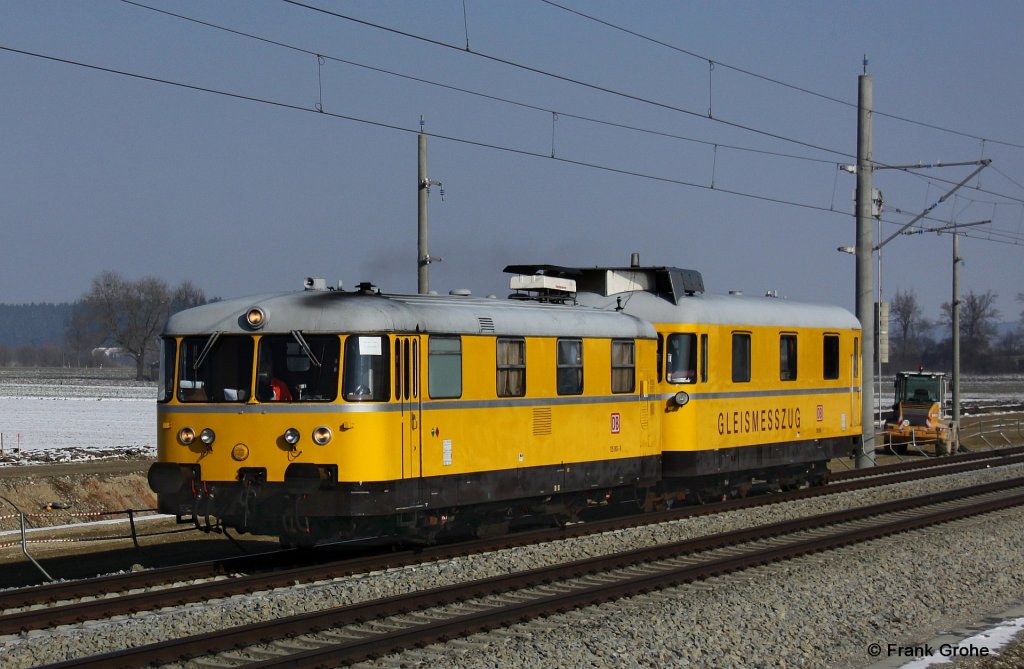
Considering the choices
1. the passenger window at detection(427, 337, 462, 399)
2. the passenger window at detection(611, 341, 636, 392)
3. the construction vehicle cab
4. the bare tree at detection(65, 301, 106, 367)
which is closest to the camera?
the passenger window at detection(427, 337, 462, 399)

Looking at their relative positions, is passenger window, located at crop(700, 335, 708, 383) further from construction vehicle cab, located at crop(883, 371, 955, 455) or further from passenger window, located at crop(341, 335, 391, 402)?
construction vehicle cab, located at crop(883, 371, 955, 455)

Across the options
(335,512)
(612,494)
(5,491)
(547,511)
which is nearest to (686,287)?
(612,494)

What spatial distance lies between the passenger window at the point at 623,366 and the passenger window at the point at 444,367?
3.46 meters

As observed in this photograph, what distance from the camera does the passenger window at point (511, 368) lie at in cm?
1559

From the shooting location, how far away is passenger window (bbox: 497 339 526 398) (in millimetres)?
15587

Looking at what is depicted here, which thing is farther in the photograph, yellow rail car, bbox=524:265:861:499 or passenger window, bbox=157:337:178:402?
yellow rail car, bbox=524:265:861:499

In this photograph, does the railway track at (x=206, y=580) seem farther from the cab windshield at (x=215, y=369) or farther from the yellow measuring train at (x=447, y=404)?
the cab windshield at (x=215, y=369)

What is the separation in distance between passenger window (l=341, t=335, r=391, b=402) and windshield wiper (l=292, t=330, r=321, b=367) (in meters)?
0.37

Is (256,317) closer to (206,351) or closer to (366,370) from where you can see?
(206,351)

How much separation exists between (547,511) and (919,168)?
1612cm

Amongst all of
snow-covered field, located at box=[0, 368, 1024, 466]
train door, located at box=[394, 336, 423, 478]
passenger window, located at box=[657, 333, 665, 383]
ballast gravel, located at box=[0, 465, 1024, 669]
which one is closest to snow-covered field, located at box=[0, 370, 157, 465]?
snow-covered field, located at box=[0, 368, 1024, 466]

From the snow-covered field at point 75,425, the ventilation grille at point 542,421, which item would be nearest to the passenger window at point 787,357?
the ventilation grille at point 542,421

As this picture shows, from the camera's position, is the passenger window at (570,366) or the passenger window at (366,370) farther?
the passenger window at (570,366)

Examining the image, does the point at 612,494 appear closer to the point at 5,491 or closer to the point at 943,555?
the point at 943,555
